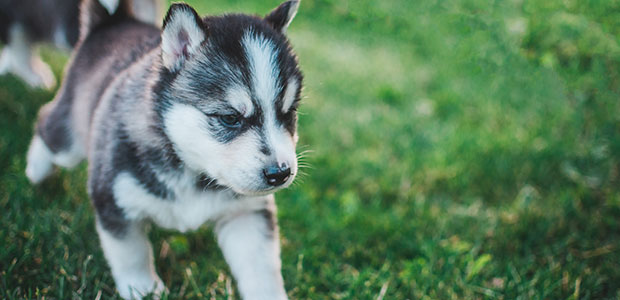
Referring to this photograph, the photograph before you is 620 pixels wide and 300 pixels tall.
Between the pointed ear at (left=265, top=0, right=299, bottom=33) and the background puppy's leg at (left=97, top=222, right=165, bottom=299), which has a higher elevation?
the pointed ear at (left=265, top=0, right=299, bottom=33)

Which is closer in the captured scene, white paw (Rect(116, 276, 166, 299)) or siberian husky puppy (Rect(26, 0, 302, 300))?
siberian husky puppy (Rect(26, 0, 302, 300))

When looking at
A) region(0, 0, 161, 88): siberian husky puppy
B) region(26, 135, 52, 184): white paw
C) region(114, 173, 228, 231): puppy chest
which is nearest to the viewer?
region(114, 173, 228, 231): puppy chest

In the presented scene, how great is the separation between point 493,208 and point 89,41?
317 centimetres

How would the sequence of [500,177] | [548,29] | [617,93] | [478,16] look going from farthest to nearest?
[478,16], [548,29], [617,93], [500,177]

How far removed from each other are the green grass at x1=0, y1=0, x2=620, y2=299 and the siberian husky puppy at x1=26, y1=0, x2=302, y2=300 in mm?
332

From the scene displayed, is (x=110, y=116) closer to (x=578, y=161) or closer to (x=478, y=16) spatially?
(x=578, y=161)

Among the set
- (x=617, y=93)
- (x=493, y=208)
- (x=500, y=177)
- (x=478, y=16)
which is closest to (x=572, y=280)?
(x=493, y=208)

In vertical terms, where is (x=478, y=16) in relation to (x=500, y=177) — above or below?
above

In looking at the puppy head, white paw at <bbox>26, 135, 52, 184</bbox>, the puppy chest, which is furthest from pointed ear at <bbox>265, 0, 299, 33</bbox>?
white paw at <bbox>26, 135, 52, 184</bbox>

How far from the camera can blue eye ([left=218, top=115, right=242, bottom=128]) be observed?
7.45 ft

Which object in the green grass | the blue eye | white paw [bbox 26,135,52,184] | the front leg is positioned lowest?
the green grass

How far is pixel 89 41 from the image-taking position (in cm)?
339

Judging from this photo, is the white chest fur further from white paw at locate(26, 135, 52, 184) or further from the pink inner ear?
white paw at locate(26, 135, 52, 184)

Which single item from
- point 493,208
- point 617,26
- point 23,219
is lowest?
point 493,208
